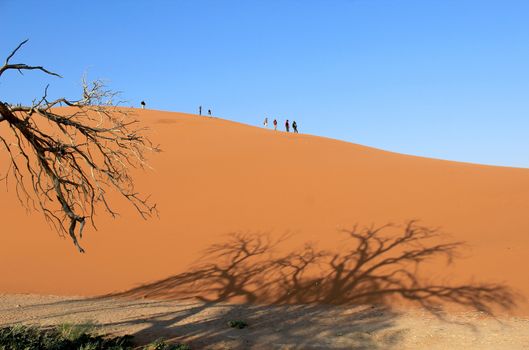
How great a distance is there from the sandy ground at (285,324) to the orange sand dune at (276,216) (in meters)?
1.38

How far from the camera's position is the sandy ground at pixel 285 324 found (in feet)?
20.9

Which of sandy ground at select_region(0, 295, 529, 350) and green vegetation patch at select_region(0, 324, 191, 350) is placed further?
sandy ground at select_region(0, 295, 529, 350)

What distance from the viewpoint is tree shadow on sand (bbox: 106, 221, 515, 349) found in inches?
293

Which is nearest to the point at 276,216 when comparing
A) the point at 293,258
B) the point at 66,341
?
the point at 293,258

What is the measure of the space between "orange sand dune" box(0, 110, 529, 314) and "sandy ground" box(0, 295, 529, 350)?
1381 mm

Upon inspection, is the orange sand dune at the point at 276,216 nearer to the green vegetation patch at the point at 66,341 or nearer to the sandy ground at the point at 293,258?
the sandy ground at the point at 293,258

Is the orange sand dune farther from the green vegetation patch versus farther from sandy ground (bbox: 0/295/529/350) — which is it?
the green vegetation patch

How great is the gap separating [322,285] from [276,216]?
4.10 metres

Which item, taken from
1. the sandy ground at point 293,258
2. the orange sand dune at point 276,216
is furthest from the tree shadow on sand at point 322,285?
the orange sand dune at point 276,216

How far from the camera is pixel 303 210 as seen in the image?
13164 mm

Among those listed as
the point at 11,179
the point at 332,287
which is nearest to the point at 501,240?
the point at 332,287

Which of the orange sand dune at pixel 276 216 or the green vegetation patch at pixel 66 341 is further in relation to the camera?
the orange sand dune at pixel 276 216

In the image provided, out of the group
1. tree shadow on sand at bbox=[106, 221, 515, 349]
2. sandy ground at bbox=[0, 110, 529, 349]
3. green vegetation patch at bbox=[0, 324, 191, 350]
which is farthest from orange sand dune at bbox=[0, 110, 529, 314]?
green vegetation patch at bbox=[0, 324, 191, 350]

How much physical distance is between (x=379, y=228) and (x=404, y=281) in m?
2.48
